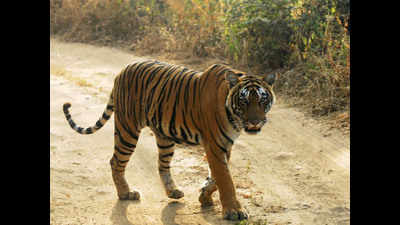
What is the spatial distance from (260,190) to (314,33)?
14.3 ft

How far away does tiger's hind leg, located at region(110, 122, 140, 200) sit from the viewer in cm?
568

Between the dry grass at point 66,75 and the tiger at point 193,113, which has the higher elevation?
the tiger at point 193,113

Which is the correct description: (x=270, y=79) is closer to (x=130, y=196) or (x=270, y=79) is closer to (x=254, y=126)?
(x=254, y=126)

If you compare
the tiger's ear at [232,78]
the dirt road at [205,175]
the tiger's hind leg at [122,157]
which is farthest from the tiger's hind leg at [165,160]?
the tiger's ear at [232,78]

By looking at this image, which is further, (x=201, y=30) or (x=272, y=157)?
(x=201, y=30)

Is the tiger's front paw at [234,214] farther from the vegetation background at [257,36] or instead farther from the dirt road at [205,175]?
the vegetation background at [257,36]

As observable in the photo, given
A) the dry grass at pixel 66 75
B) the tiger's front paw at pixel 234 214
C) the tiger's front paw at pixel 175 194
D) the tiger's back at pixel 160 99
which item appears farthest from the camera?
the dry grass at pixel 66 75

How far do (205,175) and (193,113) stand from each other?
1.60m

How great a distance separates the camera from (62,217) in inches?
205

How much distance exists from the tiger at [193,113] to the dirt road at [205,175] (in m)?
0.28

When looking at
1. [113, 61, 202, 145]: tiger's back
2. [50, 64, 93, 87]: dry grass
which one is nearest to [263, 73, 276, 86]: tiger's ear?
[113, 61, 202, 145]: tiger's back

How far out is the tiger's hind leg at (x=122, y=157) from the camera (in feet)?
18.6
